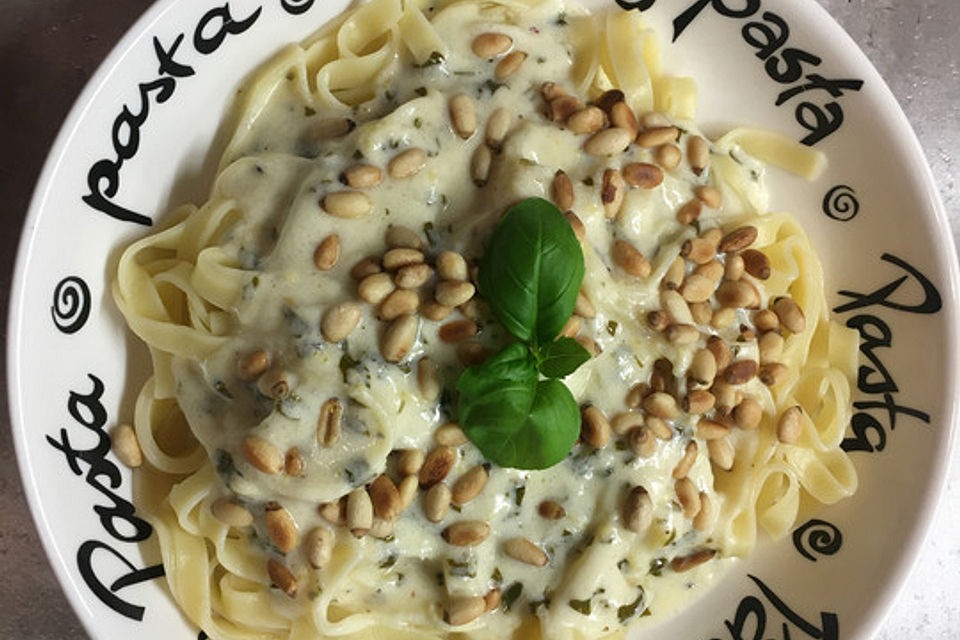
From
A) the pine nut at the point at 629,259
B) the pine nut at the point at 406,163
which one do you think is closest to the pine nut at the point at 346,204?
the pine nut at the point at 406,163

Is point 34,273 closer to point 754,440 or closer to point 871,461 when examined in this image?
point 754,440

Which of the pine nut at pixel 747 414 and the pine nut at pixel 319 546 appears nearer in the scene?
the pine nut at pixel 319 546

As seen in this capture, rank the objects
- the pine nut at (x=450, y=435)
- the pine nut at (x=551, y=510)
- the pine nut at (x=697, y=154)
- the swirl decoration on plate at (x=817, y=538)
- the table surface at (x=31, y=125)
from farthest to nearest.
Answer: the table surface at (x=31, y=125) < the swirl decoration on plate at (x=817, y=538) < the pine nut at (x=697, y=154) < the pine nut at (x=551, y=510) < the pine nut at (x=450, y=435)

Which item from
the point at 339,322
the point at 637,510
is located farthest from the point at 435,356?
the point at 637,510

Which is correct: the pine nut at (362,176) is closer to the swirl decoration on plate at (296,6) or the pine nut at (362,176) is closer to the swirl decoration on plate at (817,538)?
the swirl decoration on plate at (296,6)

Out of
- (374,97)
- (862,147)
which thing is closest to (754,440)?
(862,147)

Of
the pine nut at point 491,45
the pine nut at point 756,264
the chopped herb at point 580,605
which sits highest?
the pine nut at point 491,45

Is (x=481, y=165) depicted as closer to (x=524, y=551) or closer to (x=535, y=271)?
(x=535, y=271)
